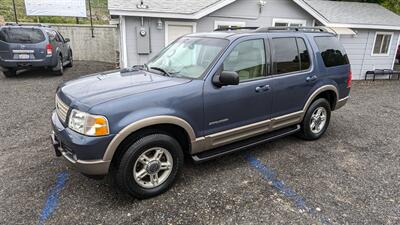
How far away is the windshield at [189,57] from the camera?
12.1ft

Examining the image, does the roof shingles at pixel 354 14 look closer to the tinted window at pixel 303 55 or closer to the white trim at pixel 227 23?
the white trim at pixel 227 23

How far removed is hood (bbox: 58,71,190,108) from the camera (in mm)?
3020

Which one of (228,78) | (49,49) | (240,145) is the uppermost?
(228,78)

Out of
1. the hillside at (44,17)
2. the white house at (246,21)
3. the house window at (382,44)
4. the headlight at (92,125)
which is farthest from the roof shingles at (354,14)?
the hillside at (44,17)

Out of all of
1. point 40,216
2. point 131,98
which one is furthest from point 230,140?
point 40,216

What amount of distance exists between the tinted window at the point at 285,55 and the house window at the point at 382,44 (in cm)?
1138

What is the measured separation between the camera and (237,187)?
11.9 ft

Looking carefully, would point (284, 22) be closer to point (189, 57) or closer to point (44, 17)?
point (189, 57)

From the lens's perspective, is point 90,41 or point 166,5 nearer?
point 166,5

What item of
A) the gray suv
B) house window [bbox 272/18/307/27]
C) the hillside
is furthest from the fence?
house window [bbox 272/18/307/27]

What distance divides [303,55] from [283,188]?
2.23m

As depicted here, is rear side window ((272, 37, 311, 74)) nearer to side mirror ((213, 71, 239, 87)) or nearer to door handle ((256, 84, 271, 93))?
door handle ((256, 84, 271, 93))

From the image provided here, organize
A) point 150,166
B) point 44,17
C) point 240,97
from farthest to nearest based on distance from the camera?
point 44,17 < point 240,97 < point 150,166

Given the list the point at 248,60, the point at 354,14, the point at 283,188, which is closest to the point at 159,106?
the point at 248,60
